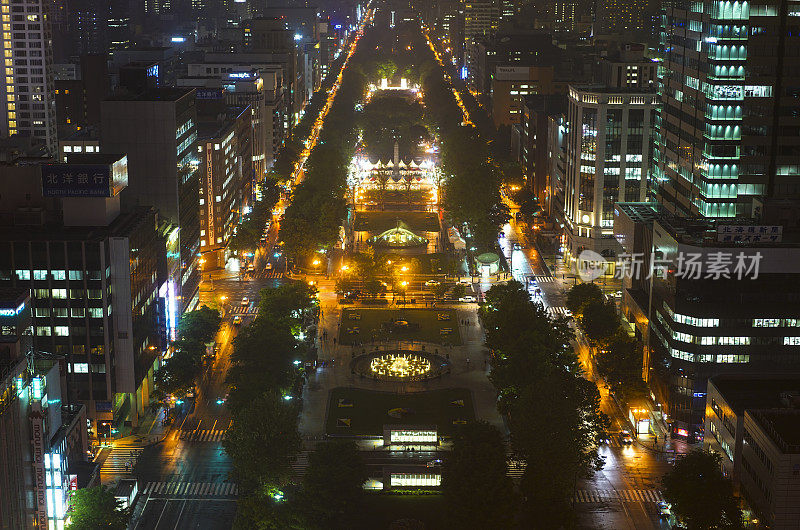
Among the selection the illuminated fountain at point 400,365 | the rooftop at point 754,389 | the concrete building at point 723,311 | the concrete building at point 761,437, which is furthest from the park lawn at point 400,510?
the illuminated fountain at point 400,365

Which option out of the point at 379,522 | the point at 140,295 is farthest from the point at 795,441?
the point at 140,295

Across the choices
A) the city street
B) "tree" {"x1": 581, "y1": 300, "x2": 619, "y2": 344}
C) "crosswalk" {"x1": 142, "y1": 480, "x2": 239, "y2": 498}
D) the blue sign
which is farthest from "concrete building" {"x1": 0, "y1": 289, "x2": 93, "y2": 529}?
"tree" {"x1": 581, "y1": 300, "x2": 619, "y2": 344}

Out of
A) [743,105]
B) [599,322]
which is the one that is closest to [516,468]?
[599,322]

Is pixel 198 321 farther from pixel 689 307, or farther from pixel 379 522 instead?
pixel 689 307

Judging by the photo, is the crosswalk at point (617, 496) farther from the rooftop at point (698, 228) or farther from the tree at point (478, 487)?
the rooftop at point (698, 228)

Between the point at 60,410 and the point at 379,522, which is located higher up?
the point at 60,410
